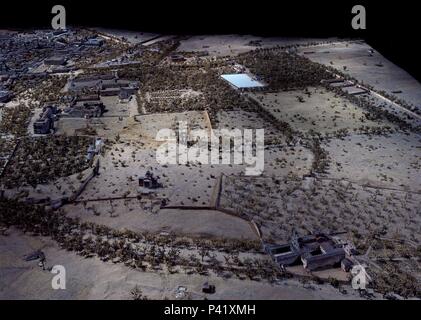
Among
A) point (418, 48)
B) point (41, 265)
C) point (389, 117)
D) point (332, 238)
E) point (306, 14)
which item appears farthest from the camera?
point (306, 14)

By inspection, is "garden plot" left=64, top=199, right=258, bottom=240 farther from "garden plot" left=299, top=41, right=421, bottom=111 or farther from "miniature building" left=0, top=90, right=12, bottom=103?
"garden plot" left=299, top=41, right=421, bottom=111

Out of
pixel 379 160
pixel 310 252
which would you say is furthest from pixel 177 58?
pixel 310 252

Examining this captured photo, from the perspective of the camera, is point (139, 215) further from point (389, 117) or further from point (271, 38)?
point (271, 38)

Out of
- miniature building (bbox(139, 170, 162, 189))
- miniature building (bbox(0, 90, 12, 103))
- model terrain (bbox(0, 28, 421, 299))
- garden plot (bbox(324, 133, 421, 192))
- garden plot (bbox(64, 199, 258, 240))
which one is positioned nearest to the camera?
model terrain (bbox(0, 28, 421, 299))

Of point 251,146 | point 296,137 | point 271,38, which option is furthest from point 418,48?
point 251,146

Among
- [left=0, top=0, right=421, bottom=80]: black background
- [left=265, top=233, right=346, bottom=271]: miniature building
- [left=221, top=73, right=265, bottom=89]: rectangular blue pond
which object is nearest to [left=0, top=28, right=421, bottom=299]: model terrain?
[left=265, top=233, right=346, bottom=271]: miniature building

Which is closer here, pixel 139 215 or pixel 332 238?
pixel 332 238
